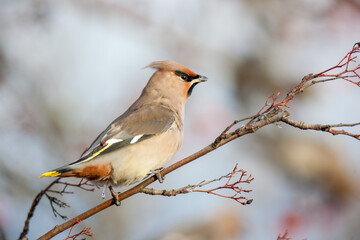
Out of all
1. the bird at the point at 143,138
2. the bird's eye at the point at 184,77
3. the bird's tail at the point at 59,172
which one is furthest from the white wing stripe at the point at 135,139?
the bird's eye at the point at 184,77

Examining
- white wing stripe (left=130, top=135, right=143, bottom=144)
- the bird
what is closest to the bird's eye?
the bird

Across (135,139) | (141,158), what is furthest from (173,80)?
(141,158)

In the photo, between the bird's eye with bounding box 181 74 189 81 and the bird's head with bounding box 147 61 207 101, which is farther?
the bird's eye with bounding box 181 74 189 81

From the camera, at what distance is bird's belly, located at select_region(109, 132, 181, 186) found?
13.0ft

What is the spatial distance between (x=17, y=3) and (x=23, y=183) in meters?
2.11

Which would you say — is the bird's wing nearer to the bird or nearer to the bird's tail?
the bird

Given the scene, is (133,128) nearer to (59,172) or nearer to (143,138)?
(143,138)

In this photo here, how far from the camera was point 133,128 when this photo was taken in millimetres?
4379

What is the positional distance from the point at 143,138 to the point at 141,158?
0.77 ft

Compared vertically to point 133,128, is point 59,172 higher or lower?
lower

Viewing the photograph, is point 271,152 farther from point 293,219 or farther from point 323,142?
point 293,219

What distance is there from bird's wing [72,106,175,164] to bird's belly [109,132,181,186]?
6 cm

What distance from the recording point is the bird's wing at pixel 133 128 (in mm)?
4035

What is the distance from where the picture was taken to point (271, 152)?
7.55m
